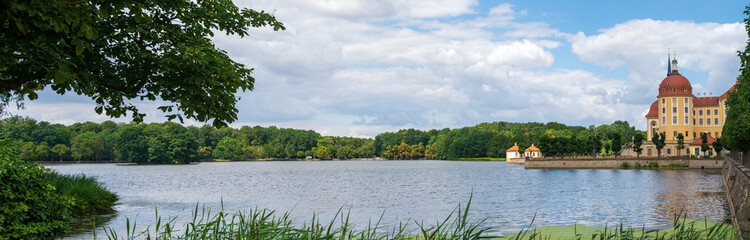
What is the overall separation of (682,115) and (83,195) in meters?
107

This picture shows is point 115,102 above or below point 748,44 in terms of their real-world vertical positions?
below

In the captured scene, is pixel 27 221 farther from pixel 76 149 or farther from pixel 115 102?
pixel 76 149

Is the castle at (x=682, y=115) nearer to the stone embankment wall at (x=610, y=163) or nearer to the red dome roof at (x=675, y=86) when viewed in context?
the red dome roof at (x=675, y=86)

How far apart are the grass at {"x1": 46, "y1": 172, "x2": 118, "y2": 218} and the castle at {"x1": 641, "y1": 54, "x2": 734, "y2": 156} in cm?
10089

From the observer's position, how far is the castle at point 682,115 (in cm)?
10369

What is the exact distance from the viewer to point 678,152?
9581 cm

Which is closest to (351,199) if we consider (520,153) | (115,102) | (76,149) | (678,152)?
(115,102)

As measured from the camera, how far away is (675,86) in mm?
105375

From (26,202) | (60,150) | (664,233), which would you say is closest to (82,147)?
(60,150)

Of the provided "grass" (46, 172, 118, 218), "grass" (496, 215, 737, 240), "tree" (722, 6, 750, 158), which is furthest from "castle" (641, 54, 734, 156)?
"grass" (46, 172, 118, 218)

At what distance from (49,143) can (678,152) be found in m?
135

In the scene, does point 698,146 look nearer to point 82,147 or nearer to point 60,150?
point 82,147

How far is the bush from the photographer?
11.5m

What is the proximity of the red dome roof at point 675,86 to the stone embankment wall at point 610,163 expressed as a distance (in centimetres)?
2581
